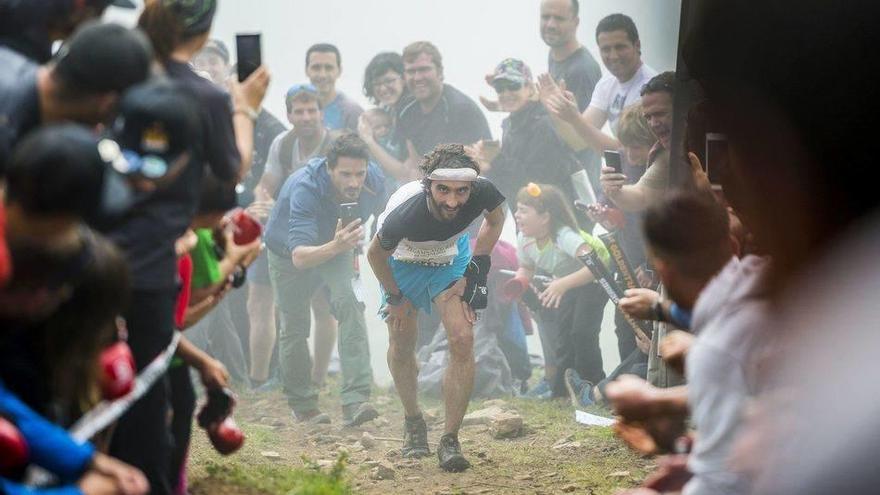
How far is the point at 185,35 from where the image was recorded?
15.2 feet

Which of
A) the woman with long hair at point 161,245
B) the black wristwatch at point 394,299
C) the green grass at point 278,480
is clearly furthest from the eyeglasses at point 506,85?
Result: the woman with long hair at point 161,245

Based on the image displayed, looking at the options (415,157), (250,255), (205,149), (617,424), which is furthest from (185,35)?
(415,157)

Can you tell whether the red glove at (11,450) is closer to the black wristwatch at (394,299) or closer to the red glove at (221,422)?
the red glove at (221,422)

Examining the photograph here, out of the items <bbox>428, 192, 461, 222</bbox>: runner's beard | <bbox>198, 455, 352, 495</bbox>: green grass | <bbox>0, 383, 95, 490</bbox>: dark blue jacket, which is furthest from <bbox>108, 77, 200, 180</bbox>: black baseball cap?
<bbox>428, 192, 461, 222</bbox>: runner's beard

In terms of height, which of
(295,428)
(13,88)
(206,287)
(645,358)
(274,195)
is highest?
(13,88)

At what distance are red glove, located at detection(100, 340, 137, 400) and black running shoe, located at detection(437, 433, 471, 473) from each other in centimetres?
480

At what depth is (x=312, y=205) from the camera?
1008 cm

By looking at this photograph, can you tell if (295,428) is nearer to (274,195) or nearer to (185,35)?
(274,195)

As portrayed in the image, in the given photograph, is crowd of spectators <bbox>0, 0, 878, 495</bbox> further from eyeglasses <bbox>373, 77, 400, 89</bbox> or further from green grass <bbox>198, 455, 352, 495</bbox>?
eyeglasses <bbox>373, 77, 400, 89</bbox>

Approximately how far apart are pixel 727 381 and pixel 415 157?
761cm

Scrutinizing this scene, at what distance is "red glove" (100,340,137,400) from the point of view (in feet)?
11.6

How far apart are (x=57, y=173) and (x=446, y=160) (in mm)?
A: 5261

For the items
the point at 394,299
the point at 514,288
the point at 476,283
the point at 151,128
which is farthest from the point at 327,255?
the point at 151,128

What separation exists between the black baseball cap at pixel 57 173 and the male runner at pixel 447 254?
16.7 feet
